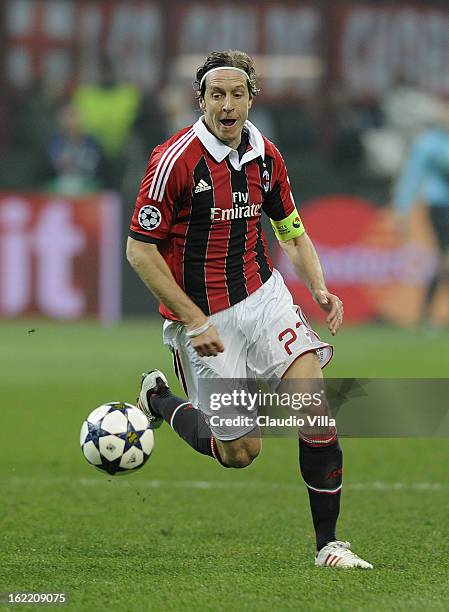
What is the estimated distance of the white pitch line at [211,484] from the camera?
25.3 ft

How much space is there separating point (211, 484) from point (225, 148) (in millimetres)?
2488

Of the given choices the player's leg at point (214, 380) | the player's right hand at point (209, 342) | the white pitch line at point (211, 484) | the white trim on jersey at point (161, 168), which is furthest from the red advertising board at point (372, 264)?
the player's right hand at point (209, 342)

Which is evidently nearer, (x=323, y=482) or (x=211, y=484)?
(x=323, y=482)

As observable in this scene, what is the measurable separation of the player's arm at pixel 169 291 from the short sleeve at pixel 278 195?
67cm

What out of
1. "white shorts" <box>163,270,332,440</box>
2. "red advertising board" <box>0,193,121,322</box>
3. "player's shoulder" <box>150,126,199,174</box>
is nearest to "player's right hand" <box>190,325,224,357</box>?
"white shorts" <box>163,270,332,440</box>

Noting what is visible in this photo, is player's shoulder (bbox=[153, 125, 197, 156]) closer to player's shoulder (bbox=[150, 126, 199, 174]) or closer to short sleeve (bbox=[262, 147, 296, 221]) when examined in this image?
player's shoulder (bbox=[150, 126, 199, 174])

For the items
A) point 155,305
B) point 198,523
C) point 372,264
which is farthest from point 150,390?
point 155,305

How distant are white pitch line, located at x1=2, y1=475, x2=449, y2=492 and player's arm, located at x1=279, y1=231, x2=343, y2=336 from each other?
1.76 metres

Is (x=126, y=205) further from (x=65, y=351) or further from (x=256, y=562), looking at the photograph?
(x=256, y=562)

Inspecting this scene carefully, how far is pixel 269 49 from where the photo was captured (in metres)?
20.0

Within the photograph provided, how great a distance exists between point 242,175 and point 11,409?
16.3ft

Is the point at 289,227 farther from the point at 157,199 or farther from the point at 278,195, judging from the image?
the point at 157,199

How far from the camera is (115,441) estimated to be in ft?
21.0

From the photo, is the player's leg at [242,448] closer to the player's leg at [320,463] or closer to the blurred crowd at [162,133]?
the player's leg at [320,463]
